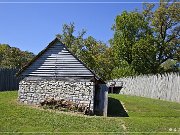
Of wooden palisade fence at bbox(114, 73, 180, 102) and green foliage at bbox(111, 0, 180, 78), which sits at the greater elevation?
green foliage at bbox(111, 0, 180, 78)

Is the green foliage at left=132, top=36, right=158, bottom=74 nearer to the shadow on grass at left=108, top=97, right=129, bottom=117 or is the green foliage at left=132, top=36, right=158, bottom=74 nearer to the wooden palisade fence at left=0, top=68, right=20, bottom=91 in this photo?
the wooden palisade fence at left=0, top=68, right=20, bottom=91

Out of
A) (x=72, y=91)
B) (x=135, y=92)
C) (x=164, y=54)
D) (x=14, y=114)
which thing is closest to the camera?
(x=14, y=114)

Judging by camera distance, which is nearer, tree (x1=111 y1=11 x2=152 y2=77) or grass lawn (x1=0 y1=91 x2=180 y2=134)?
grass lawn (x1=0 y1=91 x2=180 y2=134)

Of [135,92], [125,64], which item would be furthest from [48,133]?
[125,64]

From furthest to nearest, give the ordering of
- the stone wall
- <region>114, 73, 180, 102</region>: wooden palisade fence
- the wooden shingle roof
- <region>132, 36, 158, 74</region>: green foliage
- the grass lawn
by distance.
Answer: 1. <region>132, 36, 158, 74</region>: green foliage
2. <region>114, 73, 180, 102</region>: wooden palisade fence
3. the wooden shingle roof
4. the stone wall
5. the grass lawn

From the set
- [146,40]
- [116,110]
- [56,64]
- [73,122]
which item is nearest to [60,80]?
[56,64]

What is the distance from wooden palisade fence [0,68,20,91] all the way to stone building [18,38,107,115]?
10146 mm

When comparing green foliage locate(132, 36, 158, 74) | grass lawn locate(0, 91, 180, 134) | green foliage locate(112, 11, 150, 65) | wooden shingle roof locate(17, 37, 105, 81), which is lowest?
grass lawn locate(0, 91, 180, 134)

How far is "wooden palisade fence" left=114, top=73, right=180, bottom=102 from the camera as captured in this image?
89.4 ft

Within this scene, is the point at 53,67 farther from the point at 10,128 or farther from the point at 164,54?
the point at 164,54

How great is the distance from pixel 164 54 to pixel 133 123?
3475 cm

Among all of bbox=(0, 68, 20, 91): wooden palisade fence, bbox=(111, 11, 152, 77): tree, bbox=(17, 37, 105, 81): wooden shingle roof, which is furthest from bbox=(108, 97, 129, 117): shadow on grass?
bbox=(111, 11, 152, 77): tree

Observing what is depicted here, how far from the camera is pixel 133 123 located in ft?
54.3

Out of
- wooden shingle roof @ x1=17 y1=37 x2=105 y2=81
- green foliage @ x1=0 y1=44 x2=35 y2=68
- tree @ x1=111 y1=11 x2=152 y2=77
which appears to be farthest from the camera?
green foliage @ x1=0 y1=44 x2=35 y2=68
